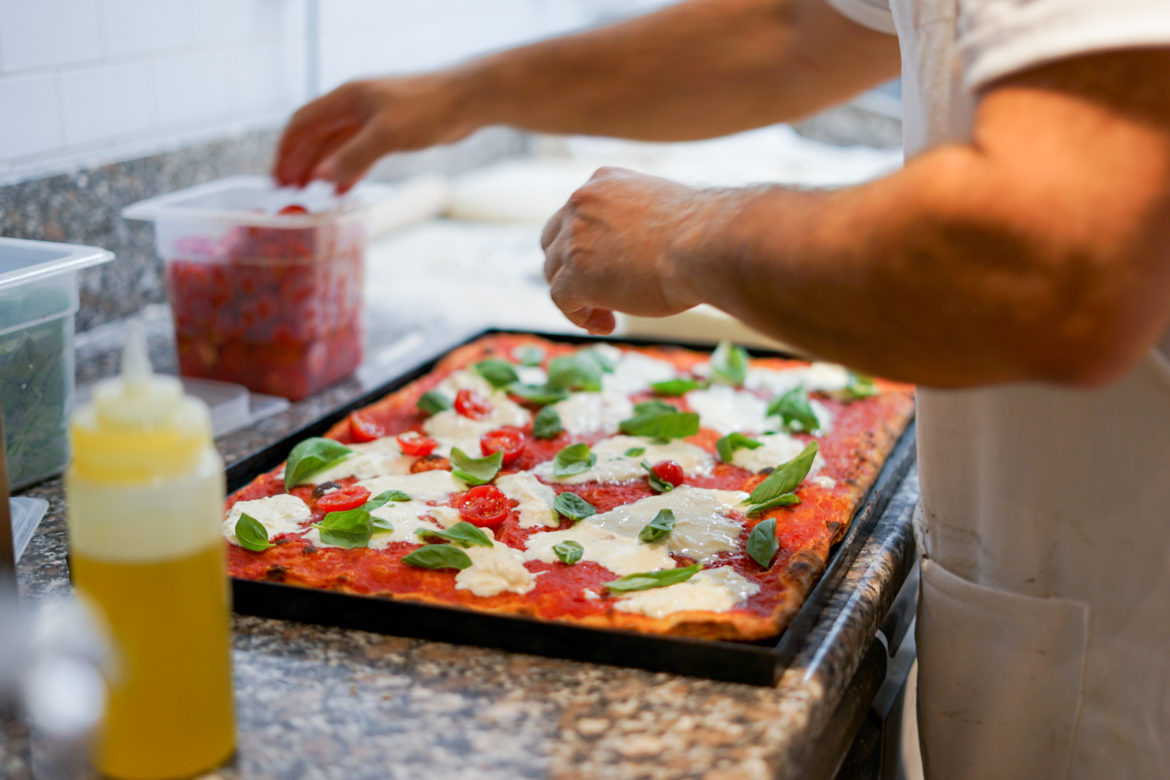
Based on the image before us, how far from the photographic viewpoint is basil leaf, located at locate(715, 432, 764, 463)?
126 centimetres

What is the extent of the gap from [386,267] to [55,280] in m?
1.12

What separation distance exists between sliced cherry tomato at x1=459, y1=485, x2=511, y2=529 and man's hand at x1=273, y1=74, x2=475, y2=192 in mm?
528

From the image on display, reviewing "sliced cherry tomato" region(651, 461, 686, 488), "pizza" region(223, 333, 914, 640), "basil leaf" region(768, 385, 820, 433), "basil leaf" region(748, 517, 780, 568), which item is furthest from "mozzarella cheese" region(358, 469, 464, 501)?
"basil leaf" region(768, 385, 820, 433)

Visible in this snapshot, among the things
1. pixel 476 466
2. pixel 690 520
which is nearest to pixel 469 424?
pixel 476 466

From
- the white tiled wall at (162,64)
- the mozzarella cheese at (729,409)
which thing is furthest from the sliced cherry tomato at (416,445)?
the white tiled wall at (162,64)

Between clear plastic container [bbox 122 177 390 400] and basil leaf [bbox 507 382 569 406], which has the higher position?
clear plastic container [bbox 122 177 390 400]

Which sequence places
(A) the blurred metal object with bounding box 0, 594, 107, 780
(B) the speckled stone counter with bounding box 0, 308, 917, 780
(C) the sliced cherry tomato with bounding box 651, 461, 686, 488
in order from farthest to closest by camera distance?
(C) the sliced cherry tomato with bounding box 651, 461, 686, 488 → (B) the speckled stone counter with bounding box 0, 308, 917, 780 → (A) the blurred metal object with bounding box 0, 594, 107, 780

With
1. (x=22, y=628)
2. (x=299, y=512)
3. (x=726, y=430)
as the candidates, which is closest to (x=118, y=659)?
(x=22, y=628)

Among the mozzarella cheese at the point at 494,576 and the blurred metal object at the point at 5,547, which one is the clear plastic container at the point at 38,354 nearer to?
the blurred metal object at the point at 5,547

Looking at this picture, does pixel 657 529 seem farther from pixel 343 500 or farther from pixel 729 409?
pixel 729 409

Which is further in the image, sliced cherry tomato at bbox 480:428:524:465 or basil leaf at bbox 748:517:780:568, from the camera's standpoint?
sliced cherry tomato at bbox 480:428:524:465

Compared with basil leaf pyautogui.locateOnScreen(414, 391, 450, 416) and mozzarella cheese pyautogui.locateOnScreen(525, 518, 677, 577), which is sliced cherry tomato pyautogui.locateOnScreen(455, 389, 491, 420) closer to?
basil leaf pyautogui.locateOnScreen(414, 391, 450, 416)

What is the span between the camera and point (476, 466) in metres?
1.19

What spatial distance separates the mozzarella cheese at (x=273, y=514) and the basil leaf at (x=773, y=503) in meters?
0.42
